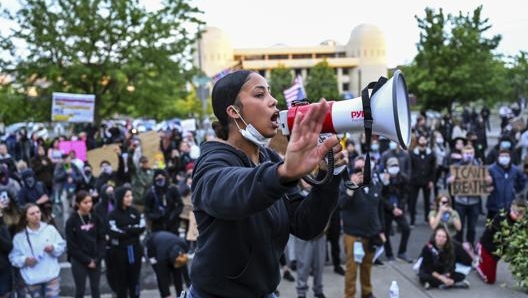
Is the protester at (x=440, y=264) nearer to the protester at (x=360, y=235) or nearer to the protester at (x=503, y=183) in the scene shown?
the protester at (x=360, y=235)

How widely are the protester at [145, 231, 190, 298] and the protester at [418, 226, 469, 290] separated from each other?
330cm

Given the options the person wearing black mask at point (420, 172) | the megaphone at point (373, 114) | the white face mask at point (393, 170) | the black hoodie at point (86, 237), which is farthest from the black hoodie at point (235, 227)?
the person wearing black mask at point (420, 172)

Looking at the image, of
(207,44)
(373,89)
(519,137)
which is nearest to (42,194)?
(373,89)

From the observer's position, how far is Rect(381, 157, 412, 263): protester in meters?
9.46

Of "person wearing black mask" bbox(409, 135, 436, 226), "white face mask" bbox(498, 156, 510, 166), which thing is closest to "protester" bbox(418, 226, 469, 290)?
"white face mask" bbox(498, 156, 510, 166)

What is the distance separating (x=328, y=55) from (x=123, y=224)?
100727 millimetres

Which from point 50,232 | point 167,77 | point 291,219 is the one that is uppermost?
point 167,77

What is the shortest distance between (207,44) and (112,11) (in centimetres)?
7861

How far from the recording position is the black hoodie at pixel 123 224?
7332 millimetres

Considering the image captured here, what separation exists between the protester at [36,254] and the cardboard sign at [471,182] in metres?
6.31

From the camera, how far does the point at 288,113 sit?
198 cm

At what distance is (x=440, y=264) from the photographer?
8.02 metres

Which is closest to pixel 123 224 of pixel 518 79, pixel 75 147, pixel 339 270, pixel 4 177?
pixel 339 270

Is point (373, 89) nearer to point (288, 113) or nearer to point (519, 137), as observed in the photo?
point (288, 113)
